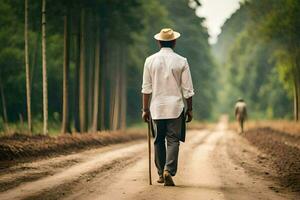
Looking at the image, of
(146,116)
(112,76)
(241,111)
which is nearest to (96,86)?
(241,111)

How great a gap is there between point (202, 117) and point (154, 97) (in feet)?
213

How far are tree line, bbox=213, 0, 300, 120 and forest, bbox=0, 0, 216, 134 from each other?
5667 millimetres

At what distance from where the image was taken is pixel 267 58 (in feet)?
224

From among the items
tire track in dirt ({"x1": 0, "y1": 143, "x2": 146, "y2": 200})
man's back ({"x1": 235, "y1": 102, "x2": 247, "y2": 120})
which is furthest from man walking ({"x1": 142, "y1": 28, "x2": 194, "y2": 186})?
man's back ({"x1": 235, "y1": 102, "x2": 247, "y2": 120})

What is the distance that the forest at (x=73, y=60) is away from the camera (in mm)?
27406

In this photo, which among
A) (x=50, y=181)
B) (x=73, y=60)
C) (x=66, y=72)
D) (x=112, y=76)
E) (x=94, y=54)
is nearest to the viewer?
(x=50, y=181)

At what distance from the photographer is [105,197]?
24.0 feet

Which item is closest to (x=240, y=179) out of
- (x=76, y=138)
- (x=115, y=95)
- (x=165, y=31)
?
(x=165, y=31)

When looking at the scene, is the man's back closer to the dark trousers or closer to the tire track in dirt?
the tire track in dirt

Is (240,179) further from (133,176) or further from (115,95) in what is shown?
(115,95)

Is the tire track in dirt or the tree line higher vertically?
the tree line

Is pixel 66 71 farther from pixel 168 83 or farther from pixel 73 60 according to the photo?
pixel 168 83

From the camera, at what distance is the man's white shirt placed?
8906mm

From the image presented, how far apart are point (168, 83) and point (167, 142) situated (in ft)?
3.09
